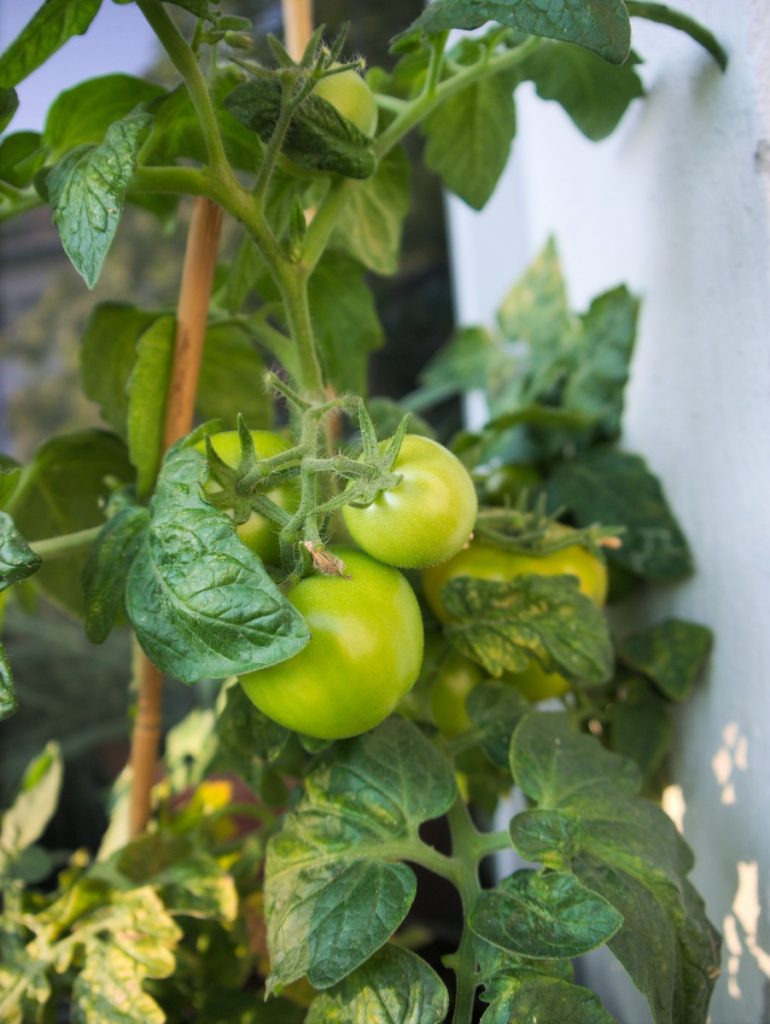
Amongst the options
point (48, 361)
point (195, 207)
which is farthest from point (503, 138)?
point (48, 361)

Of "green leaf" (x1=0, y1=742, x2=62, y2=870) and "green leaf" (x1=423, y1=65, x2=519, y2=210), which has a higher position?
"green leaf" (x1=423, y1=65, x2=519, y2=210)

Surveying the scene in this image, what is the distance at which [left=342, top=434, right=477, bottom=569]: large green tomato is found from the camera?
0.34 metres

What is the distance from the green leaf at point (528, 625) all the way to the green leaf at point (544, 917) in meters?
0.12

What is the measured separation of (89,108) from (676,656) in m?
0.47

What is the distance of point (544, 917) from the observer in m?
0.37

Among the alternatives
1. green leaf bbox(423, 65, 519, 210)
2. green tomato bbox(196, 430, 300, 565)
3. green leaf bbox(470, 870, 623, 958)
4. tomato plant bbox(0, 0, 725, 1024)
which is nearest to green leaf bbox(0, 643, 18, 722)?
tomato plant bbox(0, 0, 725, 1024)

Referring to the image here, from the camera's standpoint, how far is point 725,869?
50 cm

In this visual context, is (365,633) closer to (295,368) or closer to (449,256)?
(295,368)

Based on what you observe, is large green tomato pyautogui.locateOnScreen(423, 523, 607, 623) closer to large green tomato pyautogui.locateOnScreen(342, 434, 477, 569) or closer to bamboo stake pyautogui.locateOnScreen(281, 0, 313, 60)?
large green tomato pyautogui.locateOnScreen(342, 434, 477, 569)

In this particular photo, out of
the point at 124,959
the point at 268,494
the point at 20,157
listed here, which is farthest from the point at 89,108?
the point at 124,959

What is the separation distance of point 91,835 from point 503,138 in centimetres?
97

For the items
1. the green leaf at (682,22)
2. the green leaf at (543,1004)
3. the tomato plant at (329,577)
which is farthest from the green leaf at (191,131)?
the green leaf at (543,1004)

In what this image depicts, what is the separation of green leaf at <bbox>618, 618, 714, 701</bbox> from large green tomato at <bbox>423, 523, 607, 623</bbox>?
0.06 meters

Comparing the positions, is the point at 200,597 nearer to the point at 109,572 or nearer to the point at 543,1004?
the point at 109,572
